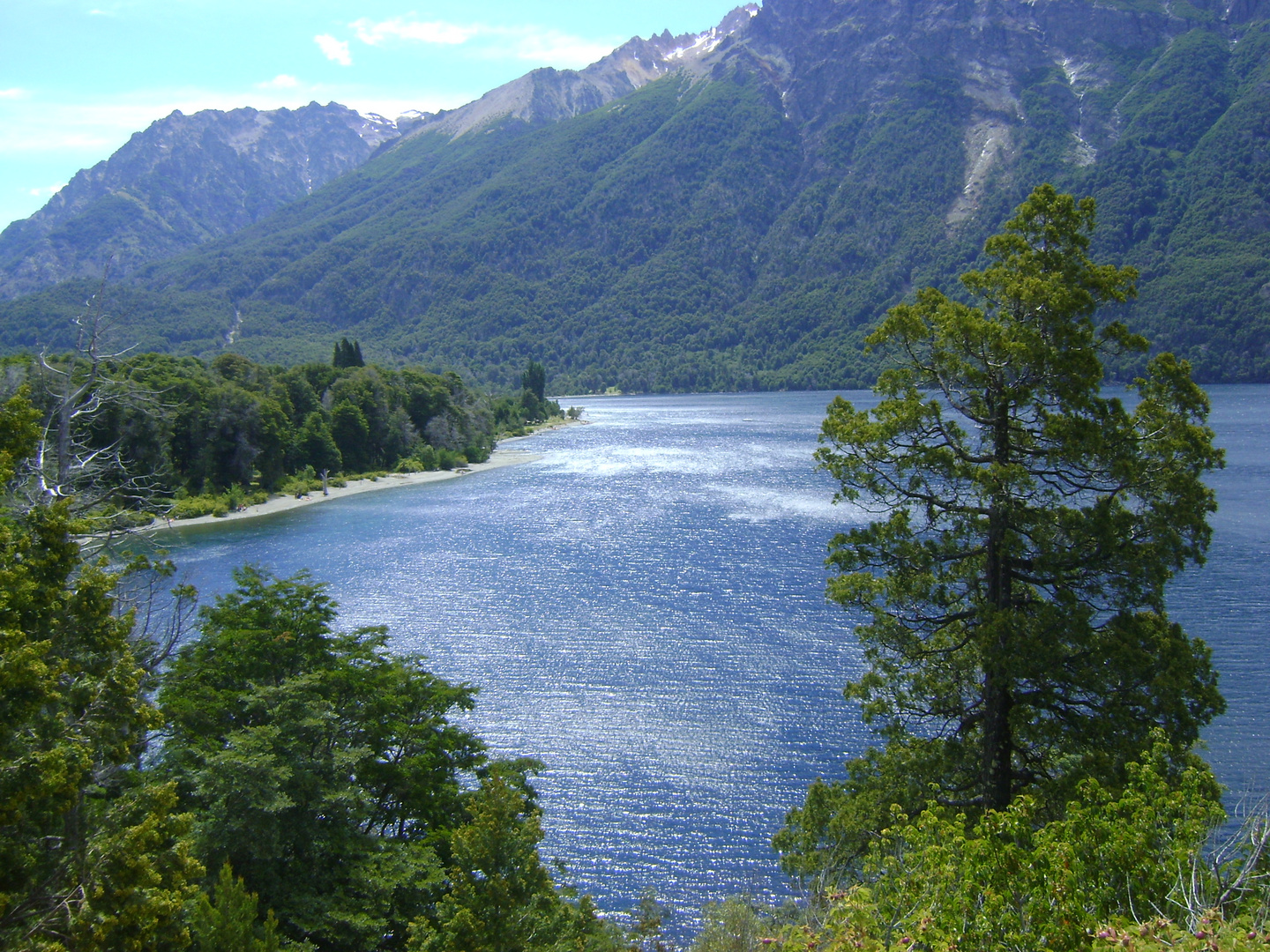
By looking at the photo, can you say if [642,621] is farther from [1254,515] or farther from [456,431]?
[456,431]

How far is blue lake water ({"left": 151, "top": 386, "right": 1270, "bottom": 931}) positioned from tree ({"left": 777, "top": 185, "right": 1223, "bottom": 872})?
8444mm

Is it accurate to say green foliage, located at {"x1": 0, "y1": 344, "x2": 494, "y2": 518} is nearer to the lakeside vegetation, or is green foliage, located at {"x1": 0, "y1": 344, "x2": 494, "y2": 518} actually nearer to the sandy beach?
the lakeside vegetation

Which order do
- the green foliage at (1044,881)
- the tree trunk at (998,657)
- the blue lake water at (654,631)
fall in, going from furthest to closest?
the blue lake water at (654,631) < the tree trunk at (998,657) < the green foliage at (1044,881)

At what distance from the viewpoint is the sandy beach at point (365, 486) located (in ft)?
239

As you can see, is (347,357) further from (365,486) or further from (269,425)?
(269,425)

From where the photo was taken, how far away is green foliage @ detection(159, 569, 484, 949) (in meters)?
12.9

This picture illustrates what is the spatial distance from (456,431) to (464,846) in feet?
344

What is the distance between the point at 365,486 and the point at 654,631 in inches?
2449

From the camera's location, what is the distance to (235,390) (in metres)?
81.2

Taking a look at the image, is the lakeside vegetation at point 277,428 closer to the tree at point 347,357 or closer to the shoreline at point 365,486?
the tree at point 347,357

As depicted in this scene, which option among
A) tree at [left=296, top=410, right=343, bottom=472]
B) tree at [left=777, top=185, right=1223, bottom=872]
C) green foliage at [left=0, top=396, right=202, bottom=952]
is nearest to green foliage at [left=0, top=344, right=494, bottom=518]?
tree at [left=296, top=410, right=343, bottom=472]

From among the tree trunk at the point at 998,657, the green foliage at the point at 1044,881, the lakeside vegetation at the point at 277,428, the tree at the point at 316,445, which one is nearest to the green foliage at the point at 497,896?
the green foliage at the point at 1044,881

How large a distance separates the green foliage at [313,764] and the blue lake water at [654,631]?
22.2 feet

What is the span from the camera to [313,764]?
14.4 metres
